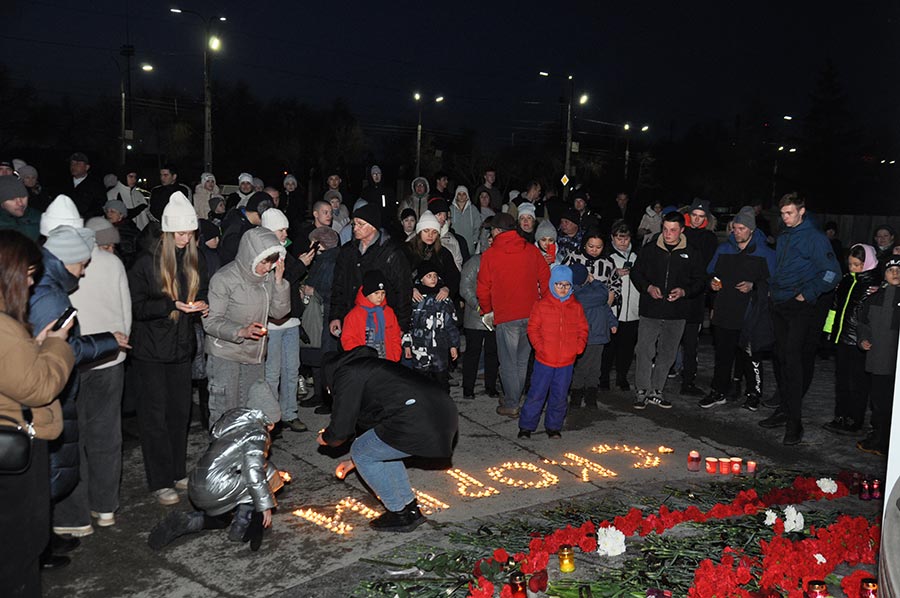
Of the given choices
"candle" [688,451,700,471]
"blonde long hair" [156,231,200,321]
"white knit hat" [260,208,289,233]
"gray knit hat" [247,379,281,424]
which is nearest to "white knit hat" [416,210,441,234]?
"white knit hat" [260,208,289,233]

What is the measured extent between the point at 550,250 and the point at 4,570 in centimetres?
657

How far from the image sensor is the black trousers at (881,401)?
8.04 m

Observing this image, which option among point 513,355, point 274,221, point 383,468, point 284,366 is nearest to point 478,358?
point 513,355

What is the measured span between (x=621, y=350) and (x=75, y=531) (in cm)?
643

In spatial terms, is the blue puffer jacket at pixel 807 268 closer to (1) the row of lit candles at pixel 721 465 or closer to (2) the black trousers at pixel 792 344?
(2) the black trousers at pixel 792 344

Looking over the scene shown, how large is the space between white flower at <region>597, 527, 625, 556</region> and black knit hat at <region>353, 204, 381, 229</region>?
3934 mm

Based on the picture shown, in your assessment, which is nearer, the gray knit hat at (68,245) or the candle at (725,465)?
the gray knit hat at (68,245)

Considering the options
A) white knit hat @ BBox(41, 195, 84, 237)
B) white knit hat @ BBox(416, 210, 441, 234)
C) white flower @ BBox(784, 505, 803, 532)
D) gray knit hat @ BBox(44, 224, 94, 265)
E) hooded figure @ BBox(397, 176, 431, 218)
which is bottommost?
white flower @ BBox(784, 505, 803, 532)

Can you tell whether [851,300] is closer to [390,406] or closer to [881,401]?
[881,401]

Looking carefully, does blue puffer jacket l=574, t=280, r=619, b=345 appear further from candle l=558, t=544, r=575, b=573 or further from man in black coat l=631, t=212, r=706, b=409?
candle l=558, t=544, r=575, b=573

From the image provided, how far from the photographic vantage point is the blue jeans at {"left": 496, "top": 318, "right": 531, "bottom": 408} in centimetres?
873

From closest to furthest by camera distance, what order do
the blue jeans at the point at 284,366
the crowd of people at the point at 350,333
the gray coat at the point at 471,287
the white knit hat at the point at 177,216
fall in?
the crowd of people at the point at 350,333
the white knit hat at the point at 177,216
the blue jeans at the point at 284,366
the gray coat at the point at 471,287

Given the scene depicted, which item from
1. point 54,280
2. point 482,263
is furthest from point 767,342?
point 54,280

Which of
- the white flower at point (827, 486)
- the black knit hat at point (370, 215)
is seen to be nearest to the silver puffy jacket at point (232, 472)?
the black knit hat at point (370, 215)
